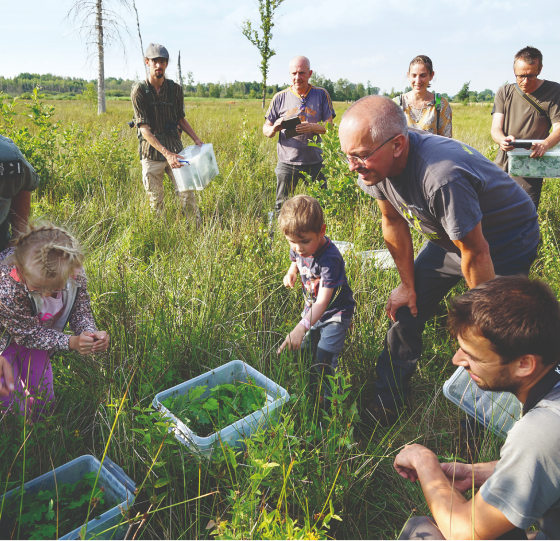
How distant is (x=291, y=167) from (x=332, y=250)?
247cm

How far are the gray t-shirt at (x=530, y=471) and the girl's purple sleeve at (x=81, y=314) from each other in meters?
1.83

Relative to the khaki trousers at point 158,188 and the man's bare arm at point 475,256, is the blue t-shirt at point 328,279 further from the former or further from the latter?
the khaki trousers at point 158,188

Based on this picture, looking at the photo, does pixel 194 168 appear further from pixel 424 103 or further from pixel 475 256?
pixel 475 256

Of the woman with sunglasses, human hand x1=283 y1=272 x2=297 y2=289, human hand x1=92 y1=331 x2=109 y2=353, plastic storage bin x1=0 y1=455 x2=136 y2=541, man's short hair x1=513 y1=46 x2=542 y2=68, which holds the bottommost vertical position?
plastic storage bin x1=0 y1=455 x2=136 y2=541

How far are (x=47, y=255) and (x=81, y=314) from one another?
44cm

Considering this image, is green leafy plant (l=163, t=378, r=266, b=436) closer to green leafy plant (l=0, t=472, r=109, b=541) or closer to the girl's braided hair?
green leafy plant (l=0, t=472, r=109, b=541)

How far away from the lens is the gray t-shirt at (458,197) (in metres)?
1.79

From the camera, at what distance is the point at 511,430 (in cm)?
115

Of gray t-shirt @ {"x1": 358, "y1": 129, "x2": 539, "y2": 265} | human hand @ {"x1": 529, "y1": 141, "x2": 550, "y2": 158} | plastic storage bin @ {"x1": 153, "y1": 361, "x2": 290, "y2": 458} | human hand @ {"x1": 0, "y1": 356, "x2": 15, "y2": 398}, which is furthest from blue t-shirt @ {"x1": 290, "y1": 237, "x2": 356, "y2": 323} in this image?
human hand @ {"x1": 529, "y1": 141, "x2": 550, "y2": 158}

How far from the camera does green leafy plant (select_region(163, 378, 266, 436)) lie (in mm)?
1811

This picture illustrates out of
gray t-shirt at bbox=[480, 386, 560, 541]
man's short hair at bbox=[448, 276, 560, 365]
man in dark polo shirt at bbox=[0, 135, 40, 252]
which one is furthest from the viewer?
man in dark polo shirt at bbox=[0, 135, 40, 252]

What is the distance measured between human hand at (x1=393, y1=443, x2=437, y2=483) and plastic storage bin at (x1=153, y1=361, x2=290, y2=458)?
50 centimetres

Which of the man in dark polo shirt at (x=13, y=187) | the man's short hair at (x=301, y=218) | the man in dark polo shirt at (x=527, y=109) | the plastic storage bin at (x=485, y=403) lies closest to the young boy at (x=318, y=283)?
the man's short hair at (x=301, y=218)

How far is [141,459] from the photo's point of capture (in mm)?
1656
